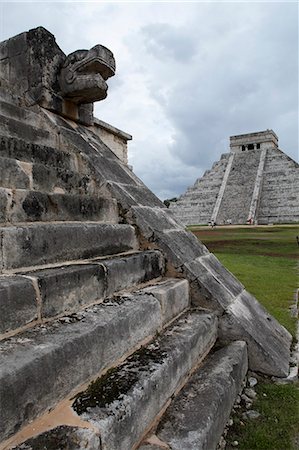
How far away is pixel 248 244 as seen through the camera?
55.6 feet

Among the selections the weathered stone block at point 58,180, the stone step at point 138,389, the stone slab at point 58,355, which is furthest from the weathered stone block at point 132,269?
the weathered stone block at point 58,180

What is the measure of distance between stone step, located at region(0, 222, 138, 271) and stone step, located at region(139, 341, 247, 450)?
1111 millimetres

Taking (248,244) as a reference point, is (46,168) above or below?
above

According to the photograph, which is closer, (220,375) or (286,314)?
(220,375)

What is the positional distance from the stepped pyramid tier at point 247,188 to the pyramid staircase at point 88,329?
3578cm

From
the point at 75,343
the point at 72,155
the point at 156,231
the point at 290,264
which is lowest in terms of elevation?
the point at 290,264

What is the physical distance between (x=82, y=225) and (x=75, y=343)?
109 cm

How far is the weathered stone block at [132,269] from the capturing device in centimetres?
264

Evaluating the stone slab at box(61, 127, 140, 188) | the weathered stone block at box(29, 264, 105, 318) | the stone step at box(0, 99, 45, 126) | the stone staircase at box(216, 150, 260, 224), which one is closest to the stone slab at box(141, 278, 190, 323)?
the weathered stone block at box(29, 264, 105, 318)

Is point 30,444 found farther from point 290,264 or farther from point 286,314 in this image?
point 290,264

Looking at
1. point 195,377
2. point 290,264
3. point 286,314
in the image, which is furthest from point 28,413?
point 290,264

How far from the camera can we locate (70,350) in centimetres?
176

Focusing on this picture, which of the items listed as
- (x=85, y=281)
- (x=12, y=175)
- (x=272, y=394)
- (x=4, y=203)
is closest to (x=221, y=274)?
(x=272, y=394)

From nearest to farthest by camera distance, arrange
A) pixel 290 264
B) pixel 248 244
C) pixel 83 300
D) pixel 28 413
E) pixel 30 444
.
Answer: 1. pixel 30 444
2. pixel 28 413
3. pixel 83 300
4. pixel 290 264
5. pixel 248 244
